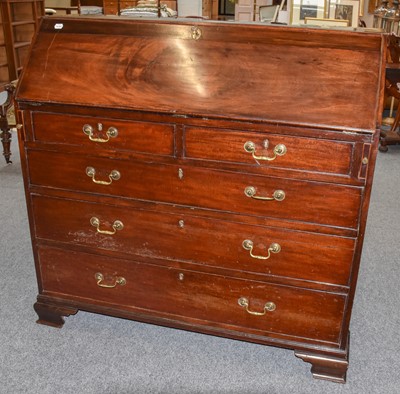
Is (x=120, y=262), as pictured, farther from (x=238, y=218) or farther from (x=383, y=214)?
(x=383, y=214)

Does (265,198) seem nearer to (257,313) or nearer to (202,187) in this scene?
(202,187)

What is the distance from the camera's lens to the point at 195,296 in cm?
207

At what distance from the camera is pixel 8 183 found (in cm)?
388

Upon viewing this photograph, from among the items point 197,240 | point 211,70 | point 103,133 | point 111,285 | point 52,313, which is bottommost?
point 52,313

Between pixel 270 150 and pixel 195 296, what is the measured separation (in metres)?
0.69

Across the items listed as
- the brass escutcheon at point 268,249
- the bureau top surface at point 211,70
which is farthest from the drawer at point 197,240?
the bureau top surface at point 211,70

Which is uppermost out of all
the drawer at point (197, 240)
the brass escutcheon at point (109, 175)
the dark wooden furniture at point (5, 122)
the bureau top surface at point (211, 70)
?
the bureau top surface at point (211, 70)

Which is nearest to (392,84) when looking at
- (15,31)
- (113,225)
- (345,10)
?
(345,10)

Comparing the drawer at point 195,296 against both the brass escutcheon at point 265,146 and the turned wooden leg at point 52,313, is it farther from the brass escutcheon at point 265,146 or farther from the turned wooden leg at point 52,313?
the brass escutcheon at point 265,146

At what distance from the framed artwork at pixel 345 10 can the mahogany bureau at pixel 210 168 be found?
673mm

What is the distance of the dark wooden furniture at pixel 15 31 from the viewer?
662 centimetres

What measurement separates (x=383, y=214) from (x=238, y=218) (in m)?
1.92

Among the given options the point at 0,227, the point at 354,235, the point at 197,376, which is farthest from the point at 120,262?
the point at 0,227

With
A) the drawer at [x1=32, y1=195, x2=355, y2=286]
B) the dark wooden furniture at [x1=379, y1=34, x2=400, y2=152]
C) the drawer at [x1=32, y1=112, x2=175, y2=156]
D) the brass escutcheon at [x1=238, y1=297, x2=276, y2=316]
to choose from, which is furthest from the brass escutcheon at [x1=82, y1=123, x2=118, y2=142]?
the dark wooden furniture at [x1=379, y1=34, x2=400, y2=152]
